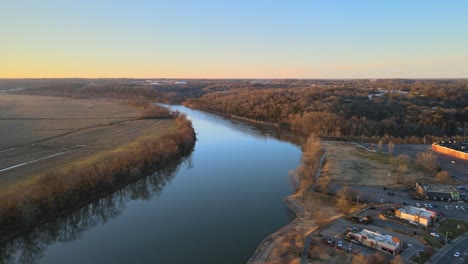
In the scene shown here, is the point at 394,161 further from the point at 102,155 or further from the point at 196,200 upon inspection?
the point at 102,155

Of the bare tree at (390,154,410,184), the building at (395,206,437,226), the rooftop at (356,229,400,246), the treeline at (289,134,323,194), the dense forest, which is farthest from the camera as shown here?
the dense forest

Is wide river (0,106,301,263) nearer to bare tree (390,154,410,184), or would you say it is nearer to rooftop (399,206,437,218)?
rooftop (399,206,437,218)

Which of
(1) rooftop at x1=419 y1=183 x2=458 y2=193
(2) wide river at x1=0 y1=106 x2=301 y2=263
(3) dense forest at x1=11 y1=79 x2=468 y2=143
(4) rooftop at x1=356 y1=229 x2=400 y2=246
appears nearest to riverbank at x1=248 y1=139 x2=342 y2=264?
(2) wide river at x1=0 y1=106 x2=301 y2=263

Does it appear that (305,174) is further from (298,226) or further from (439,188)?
(439,188)

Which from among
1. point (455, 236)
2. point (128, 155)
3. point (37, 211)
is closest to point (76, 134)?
point (128, 155)

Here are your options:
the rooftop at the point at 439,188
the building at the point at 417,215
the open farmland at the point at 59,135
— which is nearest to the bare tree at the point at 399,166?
the rooftop at the point at 439,188

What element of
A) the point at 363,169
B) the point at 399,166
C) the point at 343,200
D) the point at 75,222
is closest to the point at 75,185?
Answer: the point at 75,222
